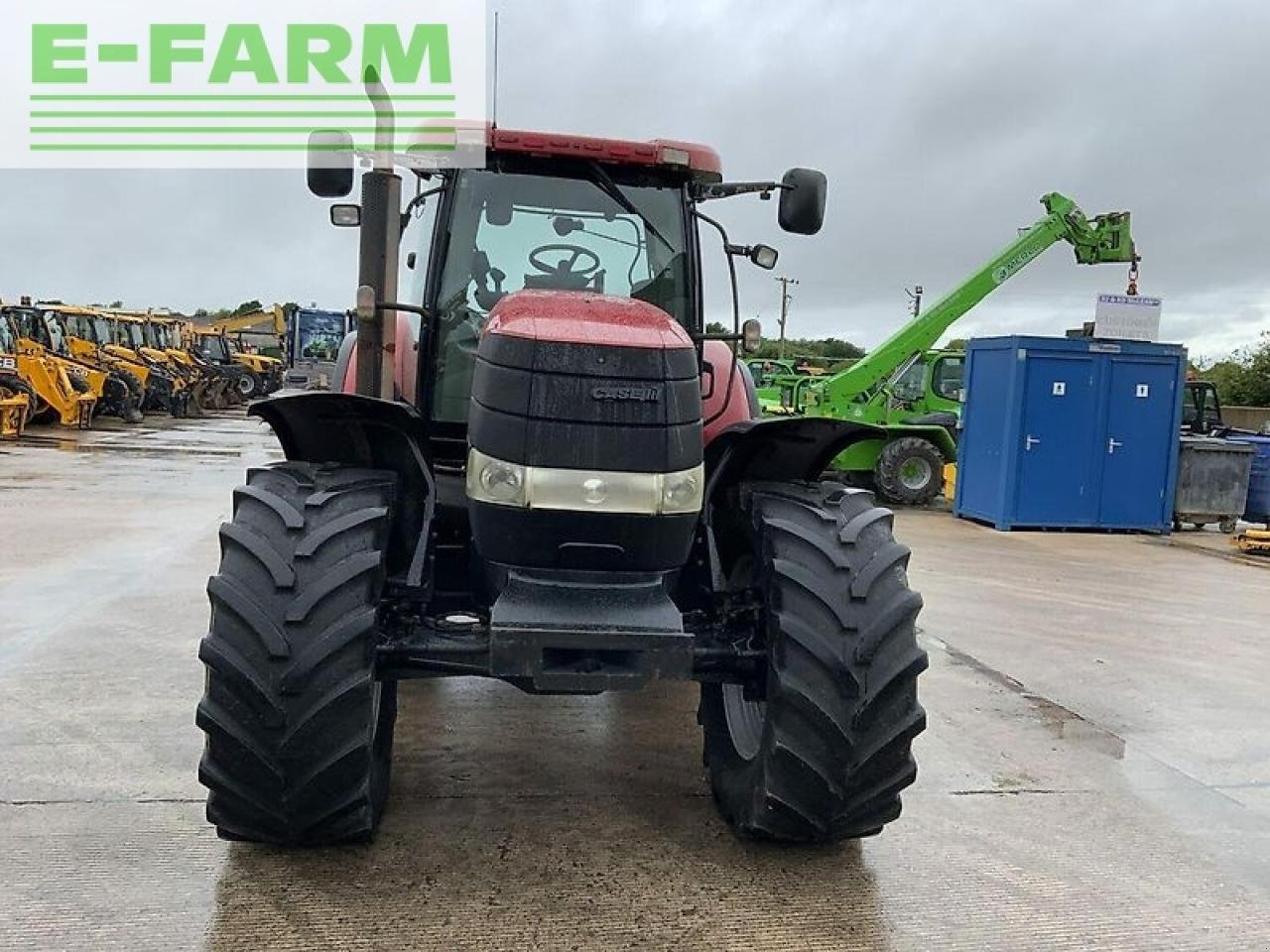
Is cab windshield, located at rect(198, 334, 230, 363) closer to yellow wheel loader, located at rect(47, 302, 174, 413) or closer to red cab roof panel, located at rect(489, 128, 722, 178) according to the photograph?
yellow wheel loader, located at rect(47, 302, 174, 413)

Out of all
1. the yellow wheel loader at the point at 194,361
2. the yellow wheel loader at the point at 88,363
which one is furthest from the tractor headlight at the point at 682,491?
the yellow wheel loader at the point at 194,361

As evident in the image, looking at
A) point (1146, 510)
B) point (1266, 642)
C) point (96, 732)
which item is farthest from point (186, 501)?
point (1146, 510)

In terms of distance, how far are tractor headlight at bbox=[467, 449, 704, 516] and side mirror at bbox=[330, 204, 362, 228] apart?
1.56 meters

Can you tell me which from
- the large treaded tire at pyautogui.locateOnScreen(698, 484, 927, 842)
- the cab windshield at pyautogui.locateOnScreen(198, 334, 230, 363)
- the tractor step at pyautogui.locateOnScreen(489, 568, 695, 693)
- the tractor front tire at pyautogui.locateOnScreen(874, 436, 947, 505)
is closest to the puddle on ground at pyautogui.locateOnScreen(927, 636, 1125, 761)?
the large treaded tire at pyautogui.locateOnScreen(698, 484, 927, 842)

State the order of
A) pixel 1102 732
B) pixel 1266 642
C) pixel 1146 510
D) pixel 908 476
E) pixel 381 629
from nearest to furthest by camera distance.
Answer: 1. pixel 381 629
2. pixel 1102 732
3. pixel 1266 642
4. pixel 1146 510
5. pixel 908 476

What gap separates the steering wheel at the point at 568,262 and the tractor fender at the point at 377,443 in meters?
0.94

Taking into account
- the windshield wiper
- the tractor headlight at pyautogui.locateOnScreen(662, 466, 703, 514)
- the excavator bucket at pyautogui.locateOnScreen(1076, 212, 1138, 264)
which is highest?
the excavator bucket at pyautogui.locateOnScreen(1076, 212, 1138, 264)

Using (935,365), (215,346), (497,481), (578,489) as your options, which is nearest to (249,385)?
(215,346)

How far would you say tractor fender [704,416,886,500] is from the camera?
11.0 ft

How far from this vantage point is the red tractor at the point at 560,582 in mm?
2865

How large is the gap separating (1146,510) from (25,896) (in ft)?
39.0

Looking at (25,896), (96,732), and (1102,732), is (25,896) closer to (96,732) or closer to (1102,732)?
(96,732)

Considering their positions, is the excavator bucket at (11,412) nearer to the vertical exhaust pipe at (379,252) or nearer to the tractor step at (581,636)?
the vertical exhaust pipe at (379,252)

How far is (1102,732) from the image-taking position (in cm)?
477
